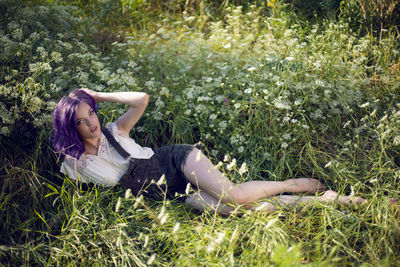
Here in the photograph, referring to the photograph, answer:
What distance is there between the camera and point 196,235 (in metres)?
2.46

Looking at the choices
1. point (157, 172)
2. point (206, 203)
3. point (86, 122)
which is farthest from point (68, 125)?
point (206, 203)

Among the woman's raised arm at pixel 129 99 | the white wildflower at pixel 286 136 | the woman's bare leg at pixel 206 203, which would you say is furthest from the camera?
the white wildflower at pixel 286 136

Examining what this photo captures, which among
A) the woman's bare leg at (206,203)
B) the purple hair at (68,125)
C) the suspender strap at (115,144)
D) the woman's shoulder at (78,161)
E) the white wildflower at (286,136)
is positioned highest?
the purple hair at (68,125)

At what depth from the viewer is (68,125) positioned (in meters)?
2.57

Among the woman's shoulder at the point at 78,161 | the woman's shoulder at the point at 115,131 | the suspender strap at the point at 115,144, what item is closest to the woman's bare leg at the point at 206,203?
the suspender strap at the point at 115,144

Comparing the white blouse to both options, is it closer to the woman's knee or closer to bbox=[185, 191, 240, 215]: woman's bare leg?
bbox=[185, 191, 240, 215]: woman's bare leg

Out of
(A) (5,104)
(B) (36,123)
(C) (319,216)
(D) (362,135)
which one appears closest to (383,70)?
(D) (362,135)

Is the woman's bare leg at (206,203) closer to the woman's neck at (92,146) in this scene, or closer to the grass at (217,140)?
the grass at (217,140)

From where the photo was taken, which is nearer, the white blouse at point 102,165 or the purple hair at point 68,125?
the purple hair at point 68,125

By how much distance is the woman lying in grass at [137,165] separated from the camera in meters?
2.60

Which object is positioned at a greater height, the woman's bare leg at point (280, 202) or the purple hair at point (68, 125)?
the purple hair at point (68, 125)

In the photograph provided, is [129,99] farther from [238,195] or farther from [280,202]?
[280,202]

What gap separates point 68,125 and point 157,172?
2.49ft

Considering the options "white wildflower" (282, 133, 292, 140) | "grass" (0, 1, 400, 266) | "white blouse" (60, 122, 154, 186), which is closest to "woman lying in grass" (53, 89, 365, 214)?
"white blouse" (60, 122, 154, 186)
